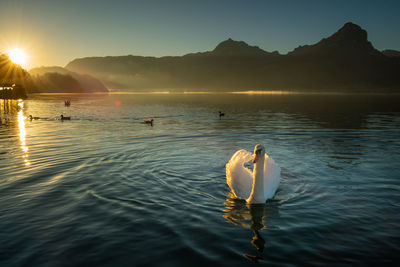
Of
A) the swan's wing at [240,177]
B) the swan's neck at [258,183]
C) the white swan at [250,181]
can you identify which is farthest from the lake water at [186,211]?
the swan's wing at [240,177]

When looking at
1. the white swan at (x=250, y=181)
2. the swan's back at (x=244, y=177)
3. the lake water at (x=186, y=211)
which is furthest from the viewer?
the swan's back at (x=244, y=177)

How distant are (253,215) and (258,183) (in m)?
1.09

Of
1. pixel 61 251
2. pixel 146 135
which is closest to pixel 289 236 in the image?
pixel 61 251

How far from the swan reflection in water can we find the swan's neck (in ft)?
0.93

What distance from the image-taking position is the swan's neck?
32.8ft

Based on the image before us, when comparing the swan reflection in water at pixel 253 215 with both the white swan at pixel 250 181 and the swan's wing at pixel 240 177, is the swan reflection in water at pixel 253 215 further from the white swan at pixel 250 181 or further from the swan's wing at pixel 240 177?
the swan's wing at pixel 240 177

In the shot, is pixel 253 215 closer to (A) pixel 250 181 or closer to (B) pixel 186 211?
(A) pixel 250 181

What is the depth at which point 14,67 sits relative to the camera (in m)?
121

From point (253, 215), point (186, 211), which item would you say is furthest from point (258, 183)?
point (186, 211)

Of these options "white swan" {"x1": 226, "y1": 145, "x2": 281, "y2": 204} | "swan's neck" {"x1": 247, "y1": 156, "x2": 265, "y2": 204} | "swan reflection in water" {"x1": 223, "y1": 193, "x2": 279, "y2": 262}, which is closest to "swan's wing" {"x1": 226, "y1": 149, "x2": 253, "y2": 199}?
"white swan" {"x1": 226, "y1": 145, "x2": 281, "y2": 204}

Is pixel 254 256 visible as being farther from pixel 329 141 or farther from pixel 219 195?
pixel 329 141

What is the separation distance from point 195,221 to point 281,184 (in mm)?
5246

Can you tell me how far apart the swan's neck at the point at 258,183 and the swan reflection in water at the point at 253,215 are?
283 millimetres

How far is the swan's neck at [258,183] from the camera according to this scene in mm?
10012
